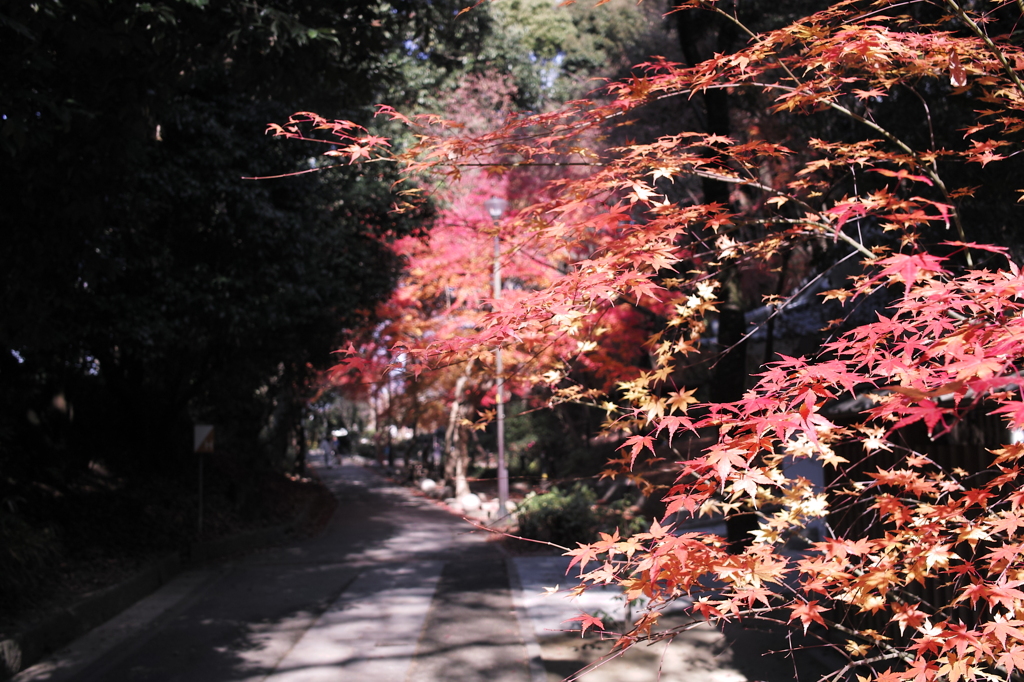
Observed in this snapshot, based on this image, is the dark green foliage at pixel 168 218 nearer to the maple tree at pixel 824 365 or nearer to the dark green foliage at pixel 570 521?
the maple tree at pixel 824 365

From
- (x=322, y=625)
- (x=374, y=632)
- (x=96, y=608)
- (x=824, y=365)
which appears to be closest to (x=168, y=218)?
(x=96, y=608)

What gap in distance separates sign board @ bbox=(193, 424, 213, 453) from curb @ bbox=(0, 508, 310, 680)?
182 centimetres

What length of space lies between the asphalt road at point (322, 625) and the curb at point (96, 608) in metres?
0.16

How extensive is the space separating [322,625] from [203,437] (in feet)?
23.4

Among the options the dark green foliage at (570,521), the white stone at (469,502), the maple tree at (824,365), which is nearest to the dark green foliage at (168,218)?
the maple tree at (824,365)

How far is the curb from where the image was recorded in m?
7.58

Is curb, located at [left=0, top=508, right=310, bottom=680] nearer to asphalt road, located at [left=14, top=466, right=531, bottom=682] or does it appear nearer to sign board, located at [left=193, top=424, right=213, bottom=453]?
asphalt road, located at [left=14, top=466, right=531, bottom=682]

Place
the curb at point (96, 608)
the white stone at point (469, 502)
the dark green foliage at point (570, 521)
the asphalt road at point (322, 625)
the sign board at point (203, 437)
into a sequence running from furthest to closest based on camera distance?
the white stone at point (469, 502) < the sign board at point (203, 437) < the dark green foliage at point (570, 521) < the curb at point (96, 608) < the asphalt road at point (322, 625)

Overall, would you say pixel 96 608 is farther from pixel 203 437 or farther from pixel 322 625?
pixel 203 437

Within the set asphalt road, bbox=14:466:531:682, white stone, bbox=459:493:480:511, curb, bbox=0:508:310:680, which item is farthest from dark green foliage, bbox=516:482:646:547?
white stone, bbox=459:493:480:511

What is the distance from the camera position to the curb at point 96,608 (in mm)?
7582

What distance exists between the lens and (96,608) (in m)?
9.47

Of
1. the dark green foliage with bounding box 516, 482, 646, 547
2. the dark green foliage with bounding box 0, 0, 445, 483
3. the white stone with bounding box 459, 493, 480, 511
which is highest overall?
the dark green foliage with bounding box 0, 0, 445, 483

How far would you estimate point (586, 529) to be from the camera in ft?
45.4
